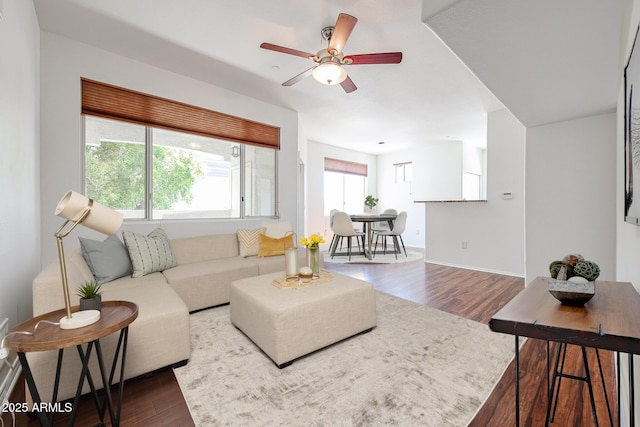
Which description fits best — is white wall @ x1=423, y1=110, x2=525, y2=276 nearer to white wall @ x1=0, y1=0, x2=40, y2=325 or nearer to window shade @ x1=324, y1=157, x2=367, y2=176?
window shade @ x1=324, y1=157, x2=367, y2=176

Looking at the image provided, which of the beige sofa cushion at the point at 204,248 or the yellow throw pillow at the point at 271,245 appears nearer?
the beige sofa cushion at the point at 204,248

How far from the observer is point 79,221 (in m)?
1.07

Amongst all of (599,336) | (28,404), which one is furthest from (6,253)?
(599,336)

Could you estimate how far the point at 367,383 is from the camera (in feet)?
4.95

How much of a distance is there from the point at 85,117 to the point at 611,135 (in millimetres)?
5070

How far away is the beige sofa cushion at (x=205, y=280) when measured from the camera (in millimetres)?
2484

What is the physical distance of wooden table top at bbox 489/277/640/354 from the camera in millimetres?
723

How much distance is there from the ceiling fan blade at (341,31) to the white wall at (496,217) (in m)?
3.40

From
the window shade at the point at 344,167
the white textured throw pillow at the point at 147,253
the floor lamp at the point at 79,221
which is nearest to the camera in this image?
the floor lamp at the point at 79,221

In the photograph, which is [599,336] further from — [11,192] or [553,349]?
[11,192]

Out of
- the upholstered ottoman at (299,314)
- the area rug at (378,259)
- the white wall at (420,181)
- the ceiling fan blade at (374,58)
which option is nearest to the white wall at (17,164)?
the upholstered ottoman at (299,314)

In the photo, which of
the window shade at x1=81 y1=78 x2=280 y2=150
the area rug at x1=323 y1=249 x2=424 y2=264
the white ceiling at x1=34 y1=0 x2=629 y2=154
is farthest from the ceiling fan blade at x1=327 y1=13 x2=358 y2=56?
the area rug at x1=323 y1=249 x2=424 y2=264

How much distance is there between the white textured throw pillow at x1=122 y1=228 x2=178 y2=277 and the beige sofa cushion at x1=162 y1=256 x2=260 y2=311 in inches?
4.4

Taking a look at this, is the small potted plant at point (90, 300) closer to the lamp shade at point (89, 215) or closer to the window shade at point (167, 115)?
the lamp shade at point (89, 215)
